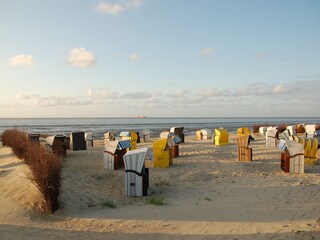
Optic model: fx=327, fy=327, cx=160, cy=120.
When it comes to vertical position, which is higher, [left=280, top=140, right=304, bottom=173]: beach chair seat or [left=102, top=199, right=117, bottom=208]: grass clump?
[left=280, top=140, right=304, bottom=173]: beach chair seat

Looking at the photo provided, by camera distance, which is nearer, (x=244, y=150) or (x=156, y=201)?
(x=156, y=201)

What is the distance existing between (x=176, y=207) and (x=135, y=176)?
167 centimetres

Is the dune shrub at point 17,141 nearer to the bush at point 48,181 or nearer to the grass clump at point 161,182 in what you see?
the grass clump at point 161,182

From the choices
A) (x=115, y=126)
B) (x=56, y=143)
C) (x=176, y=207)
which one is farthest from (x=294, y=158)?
(x=115, y=126)

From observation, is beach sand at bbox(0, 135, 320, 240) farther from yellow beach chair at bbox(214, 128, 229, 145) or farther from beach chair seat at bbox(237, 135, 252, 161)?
yellow beach chair at bbox(214, 128, 229, 145)

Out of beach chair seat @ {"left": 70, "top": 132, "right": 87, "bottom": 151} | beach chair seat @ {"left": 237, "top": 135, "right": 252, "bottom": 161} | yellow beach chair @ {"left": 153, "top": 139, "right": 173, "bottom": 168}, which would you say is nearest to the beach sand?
yellow beach chair @ {"left": 153, "top": 139, "right": 173, "bottom": 168}

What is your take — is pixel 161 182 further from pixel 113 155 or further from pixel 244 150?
pixel 244 150

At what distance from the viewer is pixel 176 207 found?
788cm

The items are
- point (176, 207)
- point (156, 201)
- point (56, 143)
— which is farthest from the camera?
point (56, 143)

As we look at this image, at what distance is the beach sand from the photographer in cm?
618

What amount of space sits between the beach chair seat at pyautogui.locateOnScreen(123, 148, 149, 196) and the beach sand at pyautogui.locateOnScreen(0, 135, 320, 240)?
25cm

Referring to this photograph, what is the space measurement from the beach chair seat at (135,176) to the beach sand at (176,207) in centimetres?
25

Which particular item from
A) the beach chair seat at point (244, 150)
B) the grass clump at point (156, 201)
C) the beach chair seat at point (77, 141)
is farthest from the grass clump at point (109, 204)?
the beach chair seat at point (77, 141)

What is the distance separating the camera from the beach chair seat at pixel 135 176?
9008 millimetres
